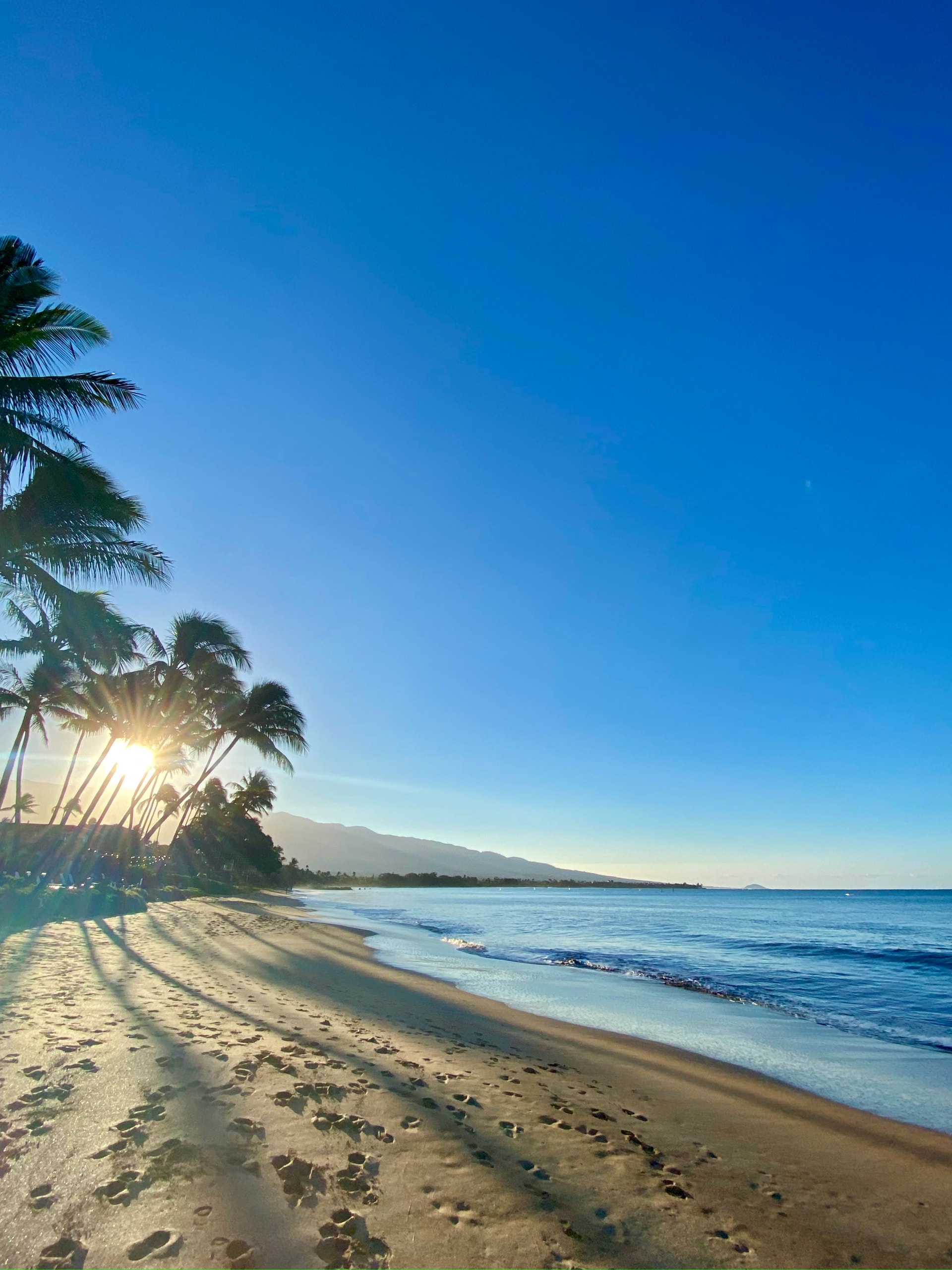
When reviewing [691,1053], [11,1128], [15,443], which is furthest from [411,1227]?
[15,443]

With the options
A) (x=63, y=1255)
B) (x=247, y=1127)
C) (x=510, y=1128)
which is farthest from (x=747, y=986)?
(x=63, y=1255)

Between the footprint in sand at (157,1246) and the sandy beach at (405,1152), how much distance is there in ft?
0.04

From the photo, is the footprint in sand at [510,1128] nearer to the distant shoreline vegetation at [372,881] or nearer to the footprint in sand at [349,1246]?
the footprint in sand at [349,1246]

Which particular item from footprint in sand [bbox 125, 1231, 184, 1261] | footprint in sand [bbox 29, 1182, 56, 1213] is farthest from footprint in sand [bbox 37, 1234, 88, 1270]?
footprint in sand [bbox 29, 1182, 56, 1213]

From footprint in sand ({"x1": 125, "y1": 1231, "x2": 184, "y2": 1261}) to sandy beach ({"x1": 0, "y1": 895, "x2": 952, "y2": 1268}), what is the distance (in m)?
0.01

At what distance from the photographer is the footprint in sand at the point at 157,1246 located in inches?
126

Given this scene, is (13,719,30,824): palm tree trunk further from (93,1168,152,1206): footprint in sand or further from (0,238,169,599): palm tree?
(93,1168,152,1206): footprint in sand

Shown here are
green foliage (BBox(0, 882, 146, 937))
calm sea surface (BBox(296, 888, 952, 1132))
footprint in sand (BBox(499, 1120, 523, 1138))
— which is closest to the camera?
footprint in sand (BBox(499, 1120, 523, 1138))

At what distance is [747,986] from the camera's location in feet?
56.7

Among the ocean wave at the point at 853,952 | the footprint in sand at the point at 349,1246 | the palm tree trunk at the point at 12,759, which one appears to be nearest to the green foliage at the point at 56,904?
the palm tree trunk at the point at 12,759

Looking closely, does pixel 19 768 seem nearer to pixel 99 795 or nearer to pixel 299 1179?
pixel 99 795

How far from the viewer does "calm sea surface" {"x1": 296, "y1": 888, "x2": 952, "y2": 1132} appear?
31.2 feet

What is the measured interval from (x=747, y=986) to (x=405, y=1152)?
15.8 metres

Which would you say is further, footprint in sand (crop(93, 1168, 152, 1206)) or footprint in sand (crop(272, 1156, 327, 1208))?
footprint in sand (crop(272, 1156, 327, 1208))
